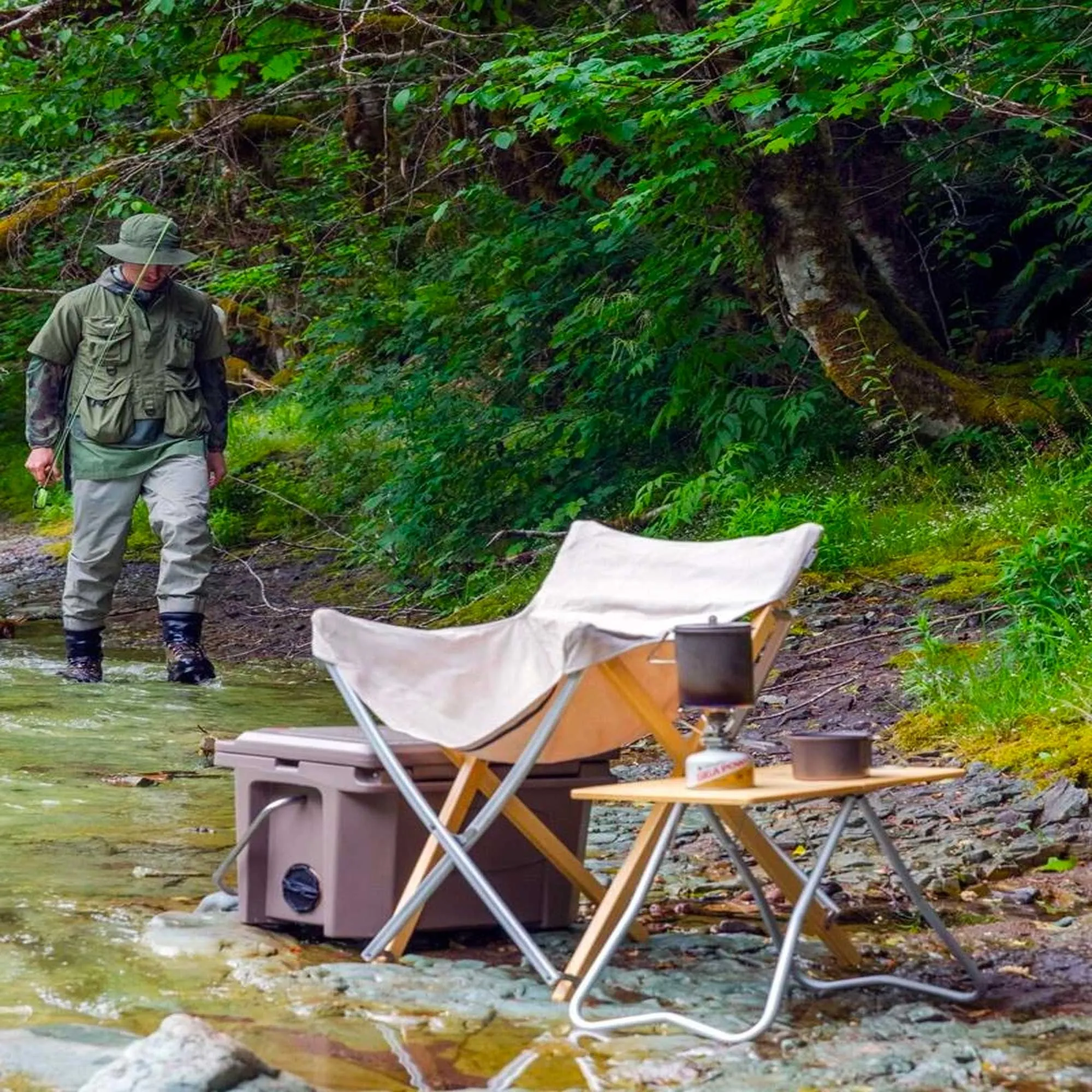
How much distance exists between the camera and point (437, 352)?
11.2m

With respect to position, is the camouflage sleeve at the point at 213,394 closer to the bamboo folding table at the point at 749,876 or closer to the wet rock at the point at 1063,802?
the wet rock at the point at 1063,802

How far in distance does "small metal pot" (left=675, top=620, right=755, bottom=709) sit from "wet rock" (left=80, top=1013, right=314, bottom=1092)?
1.09 m

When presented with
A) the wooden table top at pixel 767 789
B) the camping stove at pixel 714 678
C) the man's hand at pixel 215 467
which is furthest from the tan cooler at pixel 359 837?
the man's hand at pixel 215 467

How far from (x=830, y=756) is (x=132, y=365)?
5.63 m

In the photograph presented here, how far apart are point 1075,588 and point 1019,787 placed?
5.93 feet

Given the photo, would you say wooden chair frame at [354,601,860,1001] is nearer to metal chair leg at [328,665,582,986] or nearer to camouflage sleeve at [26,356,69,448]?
metal chair leg at [328,665,582,986]

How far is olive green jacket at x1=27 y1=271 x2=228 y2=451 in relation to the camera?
8.31 m

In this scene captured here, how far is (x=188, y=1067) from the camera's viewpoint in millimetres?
2732

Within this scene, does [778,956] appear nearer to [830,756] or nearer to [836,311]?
[830,756]

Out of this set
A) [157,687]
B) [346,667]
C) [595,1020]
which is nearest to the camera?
[595,1020]

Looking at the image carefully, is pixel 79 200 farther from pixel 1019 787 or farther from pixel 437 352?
pixel 1019 787

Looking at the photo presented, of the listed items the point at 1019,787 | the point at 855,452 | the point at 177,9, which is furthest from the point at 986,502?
the point at 177,9

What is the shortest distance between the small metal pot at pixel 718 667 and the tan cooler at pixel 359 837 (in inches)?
31.0

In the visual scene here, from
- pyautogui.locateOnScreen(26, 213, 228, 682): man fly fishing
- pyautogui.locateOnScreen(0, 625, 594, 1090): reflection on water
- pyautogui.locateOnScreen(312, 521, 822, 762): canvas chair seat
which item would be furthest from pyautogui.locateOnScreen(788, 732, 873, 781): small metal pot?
pyautogui.locateOnScreen(26, 213, 228, 682): man fly fishing
